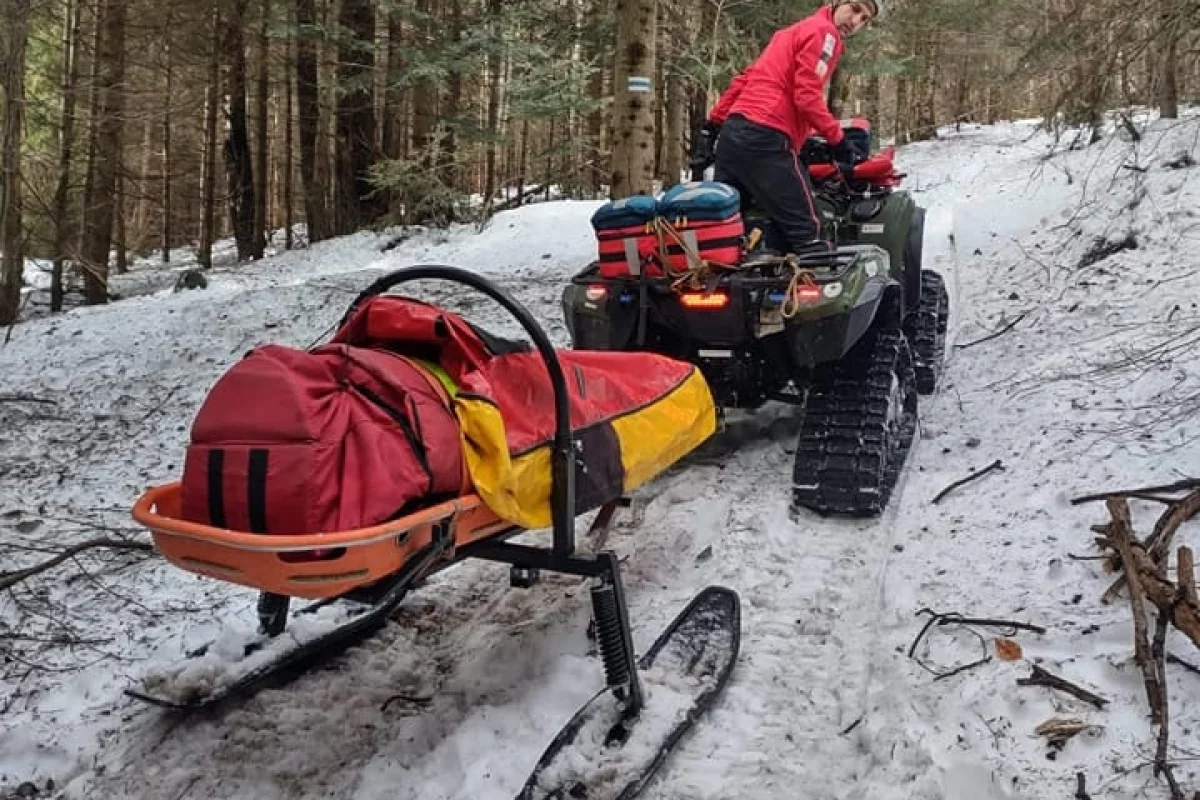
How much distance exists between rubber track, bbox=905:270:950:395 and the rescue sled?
115 inches

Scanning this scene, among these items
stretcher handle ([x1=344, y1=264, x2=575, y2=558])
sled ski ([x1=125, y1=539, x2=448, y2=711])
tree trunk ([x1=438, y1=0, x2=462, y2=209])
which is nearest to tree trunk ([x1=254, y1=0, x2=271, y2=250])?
tree trunk ([x1=438, y1=0, x2=462, y2=209])

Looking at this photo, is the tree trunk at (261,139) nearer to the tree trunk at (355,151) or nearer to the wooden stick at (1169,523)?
the tree trunk at (355,151)

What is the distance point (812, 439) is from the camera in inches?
192

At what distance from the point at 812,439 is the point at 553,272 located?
20.7 ft

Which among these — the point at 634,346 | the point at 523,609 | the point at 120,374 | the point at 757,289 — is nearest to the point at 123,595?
the point at 523,609

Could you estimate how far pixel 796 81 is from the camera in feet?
18.2

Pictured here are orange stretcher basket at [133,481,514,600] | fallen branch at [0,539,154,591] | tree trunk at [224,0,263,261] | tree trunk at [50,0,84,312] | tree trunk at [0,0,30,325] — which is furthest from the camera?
tree trunk at [224,0,263,261]

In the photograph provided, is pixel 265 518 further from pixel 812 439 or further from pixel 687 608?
pixel 812 439

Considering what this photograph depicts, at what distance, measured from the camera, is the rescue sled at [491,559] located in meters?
2.47

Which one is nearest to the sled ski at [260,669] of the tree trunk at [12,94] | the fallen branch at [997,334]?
the fallen branch at [997,334]

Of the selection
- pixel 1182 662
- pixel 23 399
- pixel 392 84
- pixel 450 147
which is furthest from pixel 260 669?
pixel 450 147

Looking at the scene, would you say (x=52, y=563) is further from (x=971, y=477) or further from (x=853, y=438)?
(x=971, y=477)

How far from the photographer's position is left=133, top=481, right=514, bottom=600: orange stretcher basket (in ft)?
7.75

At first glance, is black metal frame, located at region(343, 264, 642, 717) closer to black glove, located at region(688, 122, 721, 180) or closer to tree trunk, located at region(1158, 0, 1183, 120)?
black glove, located at region(688, 122, 721, 180)
